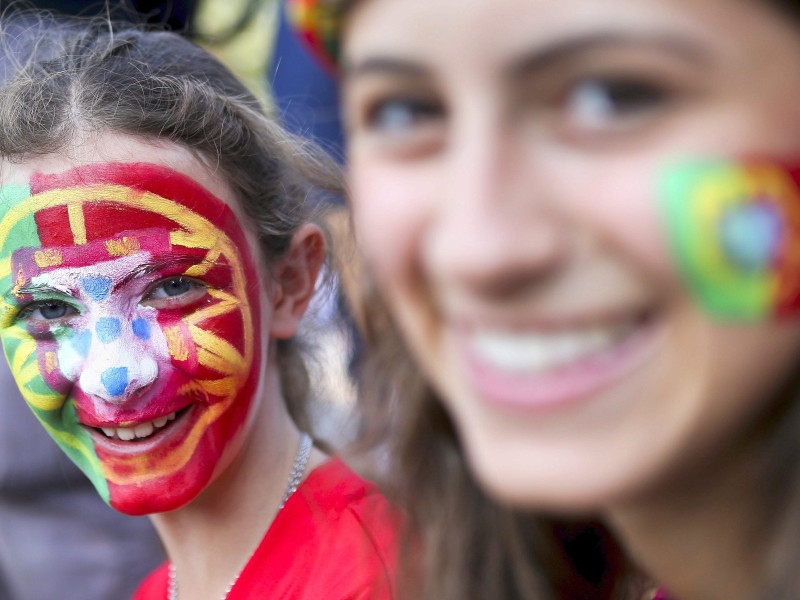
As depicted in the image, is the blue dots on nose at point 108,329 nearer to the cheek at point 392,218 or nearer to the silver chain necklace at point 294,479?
the silver chain necklace at point 294,479

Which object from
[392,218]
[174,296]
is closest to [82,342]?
[174,296]

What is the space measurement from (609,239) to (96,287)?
3.50 ft

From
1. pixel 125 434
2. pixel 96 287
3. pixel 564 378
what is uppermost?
pixel 564 378

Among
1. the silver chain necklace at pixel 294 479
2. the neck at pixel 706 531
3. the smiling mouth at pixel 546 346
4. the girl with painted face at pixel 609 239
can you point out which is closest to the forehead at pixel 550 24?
the girl with painted face at pixel 609 239

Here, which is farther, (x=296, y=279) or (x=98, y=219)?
(x=296, y=279)

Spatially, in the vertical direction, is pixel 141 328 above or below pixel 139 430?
above

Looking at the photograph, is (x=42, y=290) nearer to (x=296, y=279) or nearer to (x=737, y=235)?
(x=296, y=279)

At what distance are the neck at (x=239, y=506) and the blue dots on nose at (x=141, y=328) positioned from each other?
0.91 feet

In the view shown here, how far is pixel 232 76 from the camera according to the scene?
2014 millimetres

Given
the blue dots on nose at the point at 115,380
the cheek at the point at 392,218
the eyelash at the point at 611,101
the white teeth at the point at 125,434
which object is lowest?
Result: the white teeth at the point at 125,434

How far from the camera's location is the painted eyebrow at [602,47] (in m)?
0.82

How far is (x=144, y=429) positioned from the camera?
1.68 m

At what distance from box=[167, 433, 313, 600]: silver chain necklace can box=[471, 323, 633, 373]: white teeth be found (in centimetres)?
93

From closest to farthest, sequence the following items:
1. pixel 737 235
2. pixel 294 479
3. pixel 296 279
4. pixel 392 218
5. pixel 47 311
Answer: pixel 737 235 < pixel 392 218 < pixel 47 311 < pixel 294 479 < pixel 296 279
